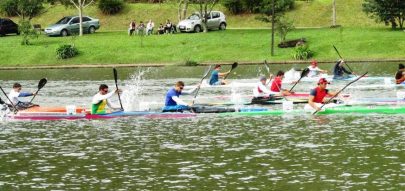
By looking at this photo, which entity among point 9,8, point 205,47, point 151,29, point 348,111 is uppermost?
point 9,8

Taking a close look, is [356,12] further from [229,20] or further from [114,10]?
[114,10]

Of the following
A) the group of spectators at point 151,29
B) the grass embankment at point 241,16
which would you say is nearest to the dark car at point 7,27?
the grass embankment at point 241,16

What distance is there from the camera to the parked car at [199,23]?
84.4 metres

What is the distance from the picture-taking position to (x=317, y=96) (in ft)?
123

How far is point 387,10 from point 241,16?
1942 cm

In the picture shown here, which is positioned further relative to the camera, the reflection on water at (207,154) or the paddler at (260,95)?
the paddler at (260,95)

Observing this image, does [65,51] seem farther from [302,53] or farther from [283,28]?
[302,53]

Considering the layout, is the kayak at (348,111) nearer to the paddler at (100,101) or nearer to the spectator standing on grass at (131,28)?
the paddler at (100,101)

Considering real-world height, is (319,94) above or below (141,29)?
below

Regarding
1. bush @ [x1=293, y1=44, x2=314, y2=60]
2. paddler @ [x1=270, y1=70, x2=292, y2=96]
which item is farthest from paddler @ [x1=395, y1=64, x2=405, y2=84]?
bush @ [x1=293, y1=44, x2=314, y2=60]

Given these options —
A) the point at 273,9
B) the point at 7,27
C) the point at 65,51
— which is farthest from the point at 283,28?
the point at 7,27

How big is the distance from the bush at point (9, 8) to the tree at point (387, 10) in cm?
3775

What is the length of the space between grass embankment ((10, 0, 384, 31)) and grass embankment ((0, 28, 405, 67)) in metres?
6.02

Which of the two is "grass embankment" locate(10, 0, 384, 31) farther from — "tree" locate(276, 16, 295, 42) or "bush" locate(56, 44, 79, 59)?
"bush" locate(56, 44, 79, 59)
